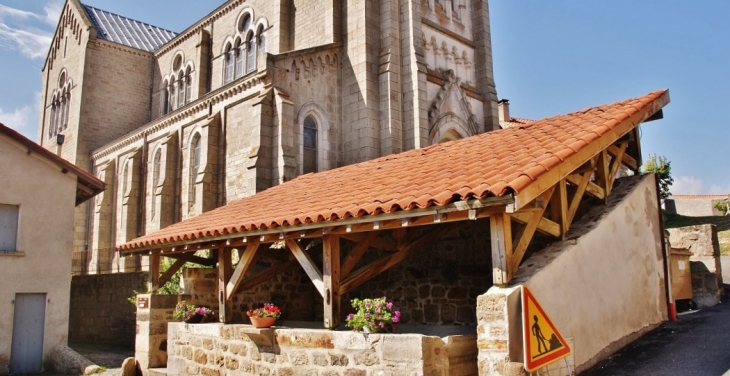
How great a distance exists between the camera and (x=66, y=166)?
1555 centimetres

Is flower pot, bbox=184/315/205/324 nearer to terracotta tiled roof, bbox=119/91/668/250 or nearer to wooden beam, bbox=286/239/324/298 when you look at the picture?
terracotta tiled roof, bbox=119/91/668/250

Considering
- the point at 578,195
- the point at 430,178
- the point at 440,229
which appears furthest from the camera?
the point at 440,229

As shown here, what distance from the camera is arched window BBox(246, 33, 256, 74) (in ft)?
75.2

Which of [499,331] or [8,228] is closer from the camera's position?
[499,331]

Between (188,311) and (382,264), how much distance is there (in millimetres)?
4327

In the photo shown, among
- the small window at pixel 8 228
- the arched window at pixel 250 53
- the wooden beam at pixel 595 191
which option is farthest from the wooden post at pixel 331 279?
the arched window at pixel 250 53

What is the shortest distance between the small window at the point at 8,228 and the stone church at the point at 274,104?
500 cm

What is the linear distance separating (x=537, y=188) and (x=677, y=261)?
8.30 m

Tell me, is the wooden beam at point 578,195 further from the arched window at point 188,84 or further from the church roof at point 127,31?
the church roof at point 127,31

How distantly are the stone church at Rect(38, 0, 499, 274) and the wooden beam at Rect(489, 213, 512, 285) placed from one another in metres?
5.28

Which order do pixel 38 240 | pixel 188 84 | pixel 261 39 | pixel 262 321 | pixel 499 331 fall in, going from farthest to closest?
pixel 188 84
pixel 261 39
pixel 38 240
pixel 262 321
pixel 499 331

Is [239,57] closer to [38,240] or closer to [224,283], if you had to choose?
[38,240]

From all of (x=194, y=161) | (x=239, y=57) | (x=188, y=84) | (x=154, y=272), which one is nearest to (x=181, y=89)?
(x=188, y=84)

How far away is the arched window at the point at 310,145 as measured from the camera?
17234 mm
